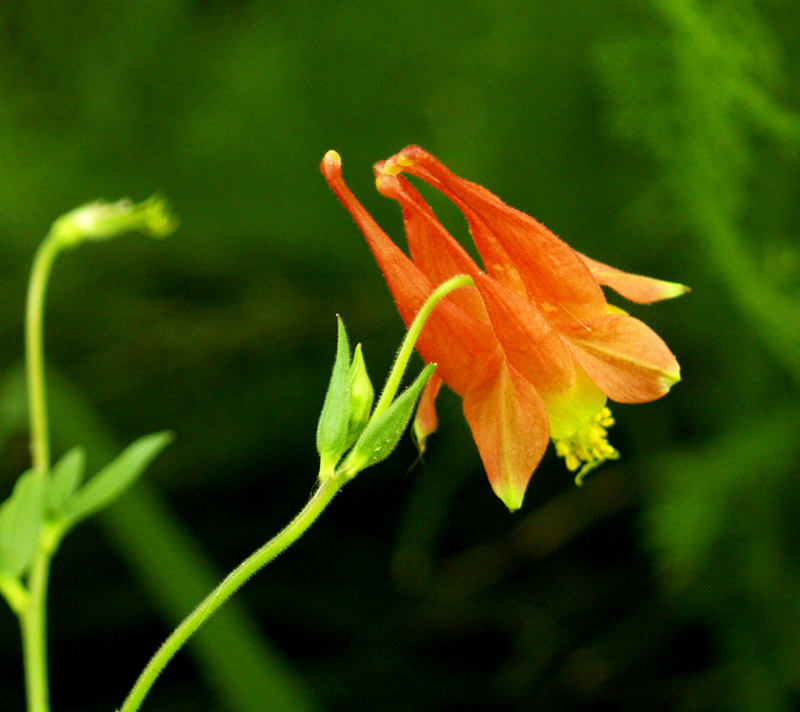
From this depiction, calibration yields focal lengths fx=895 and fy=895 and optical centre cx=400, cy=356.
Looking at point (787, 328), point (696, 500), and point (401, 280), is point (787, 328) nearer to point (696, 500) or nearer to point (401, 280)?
point (696, 500)

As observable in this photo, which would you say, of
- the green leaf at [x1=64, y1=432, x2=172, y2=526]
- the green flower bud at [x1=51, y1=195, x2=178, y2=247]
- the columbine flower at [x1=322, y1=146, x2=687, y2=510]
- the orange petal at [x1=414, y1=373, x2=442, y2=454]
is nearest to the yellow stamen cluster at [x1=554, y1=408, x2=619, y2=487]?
the columbine flower at [x1=322, y1=146, x2=687, y2=510]

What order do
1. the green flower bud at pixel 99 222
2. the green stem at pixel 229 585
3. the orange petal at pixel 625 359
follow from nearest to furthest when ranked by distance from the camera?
the green stem at pixel 229 585
the orange petal at pixel 625 359
the green flower bud at pixel 99 222

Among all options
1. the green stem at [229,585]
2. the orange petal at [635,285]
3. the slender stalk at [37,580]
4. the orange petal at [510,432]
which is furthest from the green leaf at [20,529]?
the orange petal at [635,285]

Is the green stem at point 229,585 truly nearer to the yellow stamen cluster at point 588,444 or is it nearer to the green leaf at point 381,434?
the green leaf at point 381,434

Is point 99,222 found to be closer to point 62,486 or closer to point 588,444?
point 62,486

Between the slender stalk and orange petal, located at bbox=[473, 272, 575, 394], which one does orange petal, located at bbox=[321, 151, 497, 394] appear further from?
the slender stalk

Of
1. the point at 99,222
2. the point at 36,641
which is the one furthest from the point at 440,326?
the point at 99,222

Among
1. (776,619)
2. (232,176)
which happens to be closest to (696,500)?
(776,619)
